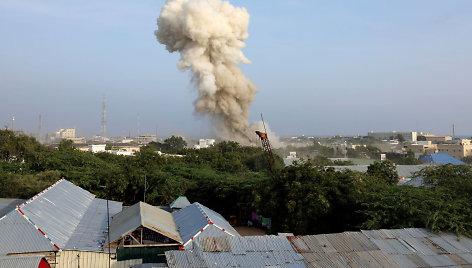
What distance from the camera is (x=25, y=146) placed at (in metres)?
32.3

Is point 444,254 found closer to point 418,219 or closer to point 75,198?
point 418,219

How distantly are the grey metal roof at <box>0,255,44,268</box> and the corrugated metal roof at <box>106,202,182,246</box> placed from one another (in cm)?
211

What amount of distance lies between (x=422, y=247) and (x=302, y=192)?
15.8ft

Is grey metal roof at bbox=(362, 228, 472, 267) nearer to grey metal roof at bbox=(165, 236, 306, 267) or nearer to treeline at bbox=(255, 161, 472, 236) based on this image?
treeline at bbox=(255, 161, 472, 236)

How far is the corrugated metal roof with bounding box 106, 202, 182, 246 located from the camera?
1053 cm

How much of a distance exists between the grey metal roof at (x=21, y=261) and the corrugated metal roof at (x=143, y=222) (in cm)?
211

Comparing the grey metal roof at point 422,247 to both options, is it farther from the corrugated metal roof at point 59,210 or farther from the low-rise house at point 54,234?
the corrugated metal roof at point 59,210

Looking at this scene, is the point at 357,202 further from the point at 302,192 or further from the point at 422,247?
the point at 422,247

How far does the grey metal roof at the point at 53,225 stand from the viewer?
31.7 ft

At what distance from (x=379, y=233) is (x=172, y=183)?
1209 cm

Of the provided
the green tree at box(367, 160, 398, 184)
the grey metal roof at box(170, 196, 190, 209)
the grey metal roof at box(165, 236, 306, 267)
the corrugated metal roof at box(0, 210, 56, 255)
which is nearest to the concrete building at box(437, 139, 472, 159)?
the green tree at box(367, 160, 398, 184)

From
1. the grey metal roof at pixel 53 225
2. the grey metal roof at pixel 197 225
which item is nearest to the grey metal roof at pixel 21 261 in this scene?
the grey metal roof at pixel 53 225

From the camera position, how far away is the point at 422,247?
880 cm

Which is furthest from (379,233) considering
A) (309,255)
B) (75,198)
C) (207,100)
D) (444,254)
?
(207,100)
